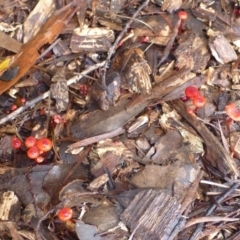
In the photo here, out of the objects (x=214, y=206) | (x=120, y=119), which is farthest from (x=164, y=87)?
(x=214, y=206)

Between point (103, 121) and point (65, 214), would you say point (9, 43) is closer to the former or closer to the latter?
point (103, 121)

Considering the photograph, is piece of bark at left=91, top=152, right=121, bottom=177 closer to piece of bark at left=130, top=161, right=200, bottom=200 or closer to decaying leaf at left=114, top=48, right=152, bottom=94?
piece of bark at left=130, top=161, right=200, bottom=200

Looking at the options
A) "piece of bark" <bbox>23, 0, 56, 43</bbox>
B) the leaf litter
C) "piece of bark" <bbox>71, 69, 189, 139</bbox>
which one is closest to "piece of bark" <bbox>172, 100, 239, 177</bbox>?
the leaf litter

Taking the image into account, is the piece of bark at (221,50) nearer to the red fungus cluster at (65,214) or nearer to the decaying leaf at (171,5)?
the decaying leaf at (171,5)

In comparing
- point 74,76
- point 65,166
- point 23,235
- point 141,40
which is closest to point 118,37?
point 141,40

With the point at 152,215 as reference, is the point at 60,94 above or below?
above
